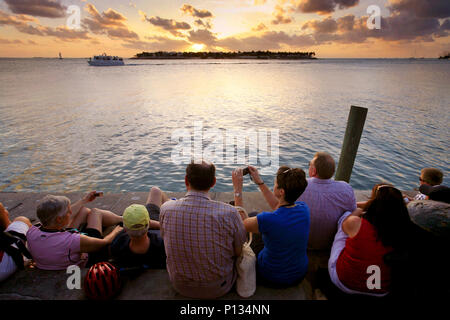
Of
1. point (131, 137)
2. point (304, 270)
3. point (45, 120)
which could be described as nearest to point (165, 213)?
point (304, 270)

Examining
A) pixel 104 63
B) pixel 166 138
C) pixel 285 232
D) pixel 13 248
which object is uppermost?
pixel 104 63

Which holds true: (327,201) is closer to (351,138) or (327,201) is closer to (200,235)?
(200,235)

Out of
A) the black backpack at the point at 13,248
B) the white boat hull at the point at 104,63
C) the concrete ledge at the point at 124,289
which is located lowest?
the concrete ledge at the point at 124,289

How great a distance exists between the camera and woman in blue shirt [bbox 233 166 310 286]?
2.50 meters

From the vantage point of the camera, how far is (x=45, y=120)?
16906mm

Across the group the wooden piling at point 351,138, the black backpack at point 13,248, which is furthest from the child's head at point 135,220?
the wooden piling at point 351,138

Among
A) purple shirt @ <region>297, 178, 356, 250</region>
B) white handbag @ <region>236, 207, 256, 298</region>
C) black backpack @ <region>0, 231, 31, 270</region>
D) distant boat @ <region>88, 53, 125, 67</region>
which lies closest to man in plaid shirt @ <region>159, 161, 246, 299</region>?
white handbag @ <region>236, 207, 256, 298</region>

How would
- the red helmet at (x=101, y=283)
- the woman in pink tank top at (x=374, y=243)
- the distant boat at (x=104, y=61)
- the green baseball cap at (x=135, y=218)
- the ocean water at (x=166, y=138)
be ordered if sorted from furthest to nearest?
the distant boat at (x=104, y=61), the ocean water at (x=166, y=138), the green baseball cap at (x=135, y=218), the red helmet at (x=101, y=283), the woman in pink tank top at (x=374, y=243)

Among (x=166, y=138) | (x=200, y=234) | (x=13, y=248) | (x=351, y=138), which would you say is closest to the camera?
(x=200, y=234)

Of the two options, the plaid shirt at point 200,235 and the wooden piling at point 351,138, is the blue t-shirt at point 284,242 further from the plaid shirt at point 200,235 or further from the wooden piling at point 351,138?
the wooden piling at point 351,138

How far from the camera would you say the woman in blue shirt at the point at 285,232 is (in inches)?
98.5

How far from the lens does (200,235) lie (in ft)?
7.77

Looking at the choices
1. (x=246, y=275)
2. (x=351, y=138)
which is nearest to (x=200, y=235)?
(x=246, y=275)

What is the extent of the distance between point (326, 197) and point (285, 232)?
1.16 meters
